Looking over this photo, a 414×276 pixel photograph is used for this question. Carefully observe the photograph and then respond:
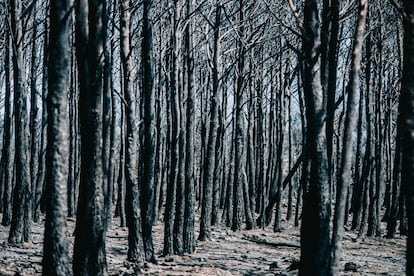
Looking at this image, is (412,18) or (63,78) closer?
(412,18)

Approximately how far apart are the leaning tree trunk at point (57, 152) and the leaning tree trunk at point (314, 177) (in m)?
3.77

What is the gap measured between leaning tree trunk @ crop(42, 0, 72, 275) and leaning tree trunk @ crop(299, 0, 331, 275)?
12.4ft

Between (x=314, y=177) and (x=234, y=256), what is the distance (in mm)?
6445

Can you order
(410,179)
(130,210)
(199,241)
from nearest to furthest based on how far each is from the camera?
(410,179), (130,210), (199,241)

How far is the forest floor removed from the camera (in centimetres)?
1002

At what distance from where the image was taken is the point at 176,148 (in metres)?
13.4

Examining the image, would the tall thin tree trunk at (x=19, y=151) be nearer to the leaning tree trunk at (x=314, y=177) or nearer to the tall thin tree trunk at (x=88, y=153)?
the tall thin tree trunk at (x=88, y=153)

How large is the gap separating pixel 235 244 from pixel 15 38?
362 inches

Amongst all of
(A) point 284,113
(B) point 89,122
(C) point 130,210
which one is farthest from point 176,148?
(A) point 284,113

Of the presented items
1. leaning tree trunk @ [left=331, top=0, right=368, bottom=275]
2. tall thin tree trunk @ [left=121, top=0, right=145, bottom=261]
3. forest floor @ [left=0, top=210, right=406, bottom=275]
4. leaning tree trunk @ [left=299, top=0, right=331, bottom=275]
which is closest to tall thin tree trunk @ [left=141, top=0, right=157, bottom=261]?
tall thin tree trunk @ [left=121, top=0, right=145, bottom=261]

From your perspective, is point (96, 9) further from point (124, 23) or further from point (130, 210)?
point (130, 210)

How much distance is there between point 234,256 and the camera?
1370 cm

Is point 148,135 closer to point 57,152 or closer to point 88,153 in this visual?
point 88,153

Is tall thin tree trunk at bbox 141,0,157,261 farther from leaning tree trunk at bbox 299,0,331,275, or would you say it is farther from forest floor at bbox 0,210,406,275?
leaning tree trunk at bbox 299,0,331,275
